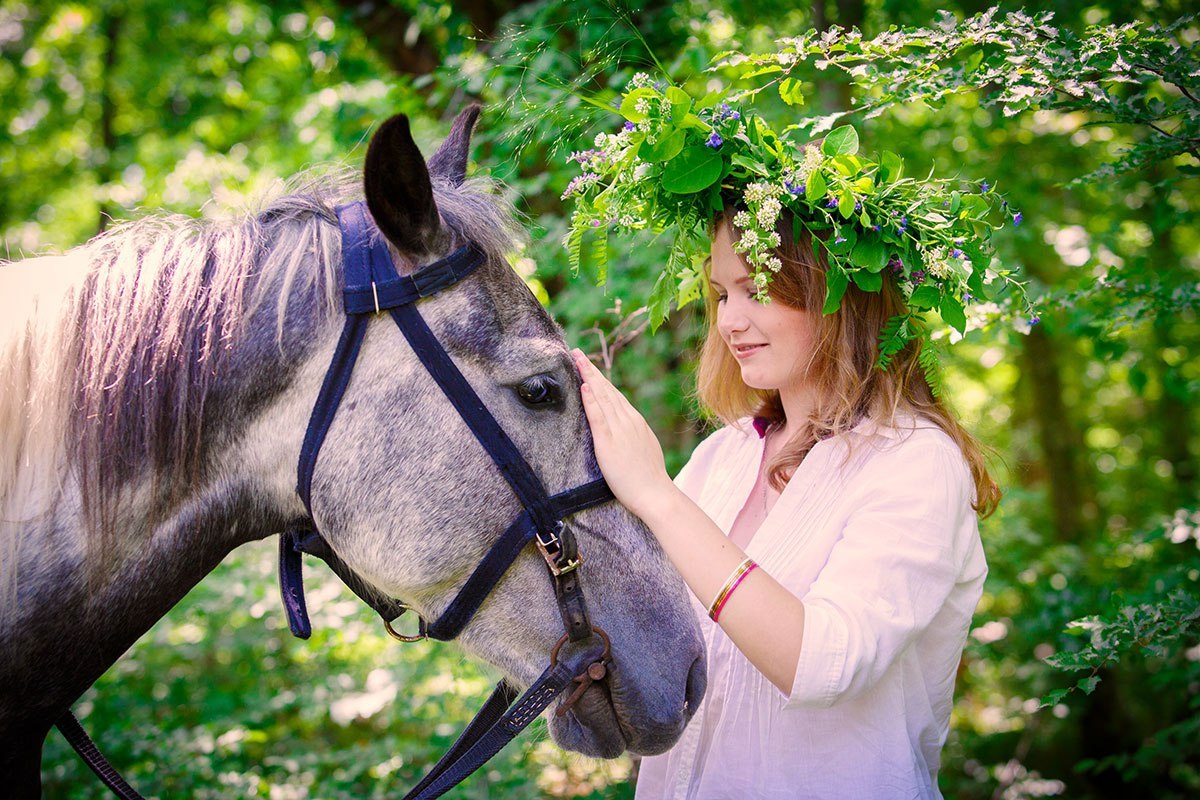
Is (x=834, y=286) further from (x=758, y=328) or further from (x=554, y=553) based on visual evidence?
(x=554, y=553)

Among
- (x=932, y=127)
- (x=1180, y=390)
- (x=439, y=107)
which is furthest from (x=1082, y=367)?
(x=439, y=107)

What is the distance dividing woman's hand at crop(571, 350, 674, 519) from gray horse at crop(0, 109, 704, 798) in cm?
4

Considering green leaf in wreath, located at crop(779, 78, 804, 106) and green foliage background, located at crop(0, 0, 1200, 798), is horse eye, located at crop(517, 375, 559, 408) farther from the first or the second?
green leaf in wreath, located at crop(779, 78, 804, 106)

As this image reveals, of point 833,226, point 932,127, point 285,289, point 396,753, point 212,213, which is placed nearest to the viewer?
point 285,289

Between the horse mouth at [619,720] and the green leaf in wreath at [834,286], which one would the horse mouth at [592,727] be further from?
the green leaf in wreath at [834,286]

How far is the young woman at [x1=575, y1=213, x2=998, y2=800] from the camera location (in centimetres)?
155

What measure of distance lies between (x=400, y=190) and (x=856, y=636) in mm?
1262

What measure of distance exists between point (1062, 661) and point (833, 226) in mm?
1163

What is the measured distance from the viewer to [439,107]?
14.6ft

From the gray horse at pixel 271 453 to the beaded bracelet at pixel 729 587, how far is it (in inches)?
8.1

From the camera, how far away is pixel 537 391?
1.74 meters

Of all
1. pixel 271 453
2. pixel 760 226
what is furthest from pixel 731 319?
pixel 271 453

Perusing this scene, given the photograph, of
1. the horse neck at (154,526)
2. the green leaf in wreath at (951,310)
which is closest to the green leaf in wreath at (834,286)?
the green leaf in wreath at (951,310)

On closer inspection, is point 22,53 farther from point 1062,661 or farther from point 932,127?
point 1062,661
